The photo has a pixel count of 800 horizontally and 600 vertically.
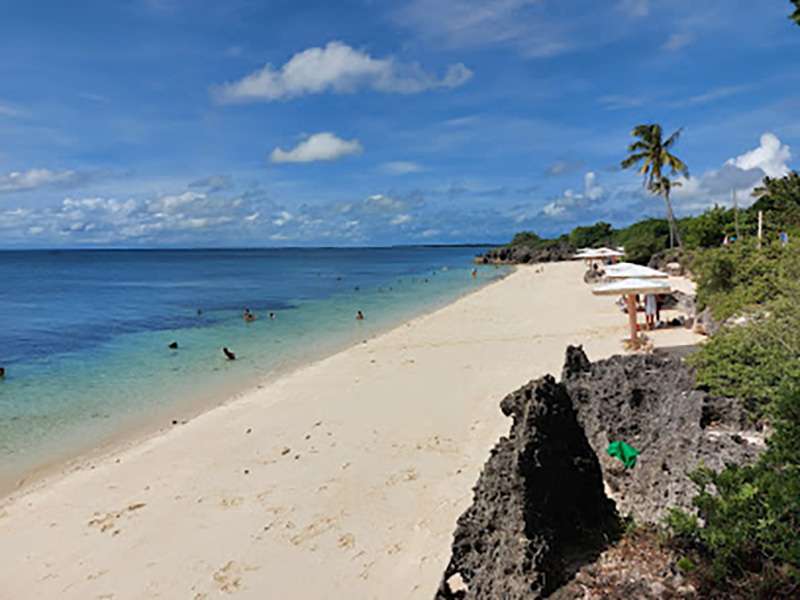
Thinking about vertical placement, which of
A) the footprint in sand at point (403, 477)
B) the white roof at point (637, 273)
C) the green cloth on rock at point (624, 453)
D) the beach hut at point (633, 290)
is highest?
the white roof at point (637, 273)

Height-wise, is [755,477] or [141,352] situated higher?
[755,477]

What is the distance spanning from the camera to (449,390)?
1280cm

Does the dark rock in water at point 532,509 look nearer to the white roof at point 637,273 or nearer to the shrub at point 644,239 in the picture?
the white roof at point 637,273

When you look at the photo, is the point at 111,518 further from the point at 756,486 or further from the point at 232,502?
the point at 756,486

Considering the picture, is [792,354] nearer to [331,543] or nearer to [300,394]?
[331,543]

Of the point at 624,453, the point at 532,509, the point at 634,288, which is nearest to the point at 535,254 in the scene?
the point at 634,288

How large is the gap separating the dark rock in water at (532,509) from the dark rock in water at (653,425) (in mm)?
593

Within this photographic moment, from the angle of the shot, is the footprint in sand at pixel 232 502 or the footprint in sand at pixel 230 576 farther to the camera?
the footprint in sand at pixel 232 502

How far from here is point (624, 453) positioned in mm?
5977

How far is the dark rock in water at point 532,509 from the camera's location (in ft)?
12.9

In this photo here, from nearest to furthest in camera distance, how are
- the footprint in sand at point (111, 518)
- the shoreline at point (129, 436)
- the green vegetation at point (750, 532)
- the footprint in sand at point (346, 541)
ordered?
1. the green vegetation at point (750, 532)
2. the footprint in sand at point (346, 541)
3. the footprint in sand at point (111, 518)
4. the shoreline at point (129, 436)

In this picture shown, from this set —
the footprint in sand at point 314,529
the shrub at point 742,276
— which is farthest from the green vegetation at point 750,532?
the shrub at point 742,276

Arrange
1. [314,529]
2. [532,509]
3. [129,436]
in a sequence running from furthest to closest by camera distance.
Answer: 1. [129,436]
2. [314,529]
3. [532,509]

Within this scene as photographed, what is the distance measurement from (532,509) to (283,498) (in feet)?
15.4
